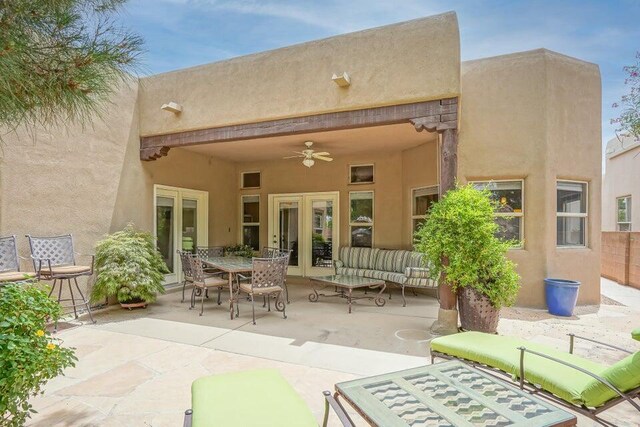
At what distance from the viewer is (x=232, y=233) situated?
9797mm

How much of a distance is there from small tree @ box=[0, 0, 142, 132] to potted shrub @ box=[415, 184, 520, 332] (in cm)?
386

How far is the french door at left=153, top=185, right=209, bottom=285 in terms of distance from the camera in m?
7.60

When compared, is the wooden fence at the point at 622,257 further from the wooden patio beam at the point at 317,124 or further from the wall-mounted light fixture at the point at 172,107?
the wall-mounted light fixture at the point at 172,107

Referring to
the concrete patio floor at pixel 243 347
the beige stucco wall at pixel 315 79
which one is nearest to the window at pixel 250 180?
the beige stucco wall at pixel 315 79

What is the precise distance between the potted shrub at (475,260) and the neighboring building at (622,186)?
29.5ft

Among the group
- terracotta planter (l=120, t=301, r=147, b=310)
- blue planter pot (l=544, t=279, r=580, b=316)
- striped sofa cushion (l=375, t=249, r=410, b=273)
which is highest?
striped sofa cushion (l=375, t=249, r=410, b=273)

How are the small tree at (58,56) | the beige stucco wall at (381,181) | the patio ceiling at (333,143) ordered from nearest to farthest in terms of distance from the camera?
the small tree at (58,56)
the patio ceiling at (333,143)
the beige stucco wall at (381,181)

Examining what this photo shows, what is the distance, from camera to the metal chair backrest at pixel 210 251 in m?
7.95

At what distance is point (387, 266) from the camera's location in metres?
Result: 7.52

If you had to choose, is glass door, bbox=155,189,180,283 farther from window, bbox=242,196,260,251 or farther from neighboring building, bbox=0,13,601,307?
window, bbox=242,196,260,251

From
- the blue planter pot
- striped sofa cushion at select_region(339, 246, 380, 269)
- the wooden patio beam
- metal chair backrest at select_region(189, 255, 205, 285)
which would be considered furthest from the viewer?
striped sofa cushion at select_region(339, 246, 380, 269)

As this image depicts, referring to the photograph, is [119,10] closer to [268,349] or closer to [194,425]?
[194,425]

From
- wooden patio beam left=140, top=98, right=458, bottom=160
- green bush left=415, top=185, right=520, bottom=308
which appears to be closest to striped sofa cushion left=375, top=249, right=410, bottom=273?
green bush left=415, top=185, right=520, bottom=308

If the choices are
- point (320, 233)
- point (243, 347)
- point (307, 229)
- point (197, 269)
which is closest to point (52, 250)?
point (197, 269)
